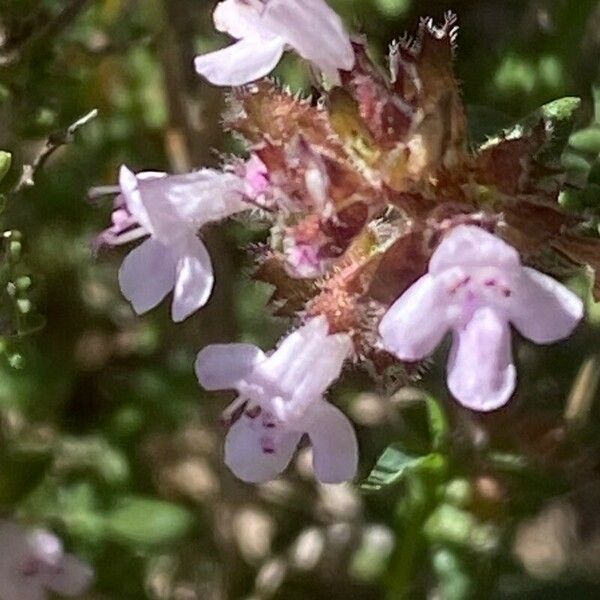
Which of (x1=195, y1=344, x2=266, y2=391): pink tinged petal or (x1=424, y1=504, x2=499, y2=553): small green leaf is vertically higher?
(x1=195, y1=344, x2=266, y2=391): pink tinged petal

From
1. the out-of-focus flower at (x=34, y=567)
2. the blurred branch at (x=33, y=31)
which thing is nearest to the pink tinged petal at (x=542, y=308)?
the blurred branch at (x=33, y=31)

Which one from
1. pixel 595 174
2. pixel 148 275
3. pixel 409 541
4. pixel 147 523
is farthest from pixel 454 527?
pixel 148 275

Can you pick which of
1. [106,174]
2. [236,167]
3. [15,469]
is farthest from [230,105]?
[106,174]

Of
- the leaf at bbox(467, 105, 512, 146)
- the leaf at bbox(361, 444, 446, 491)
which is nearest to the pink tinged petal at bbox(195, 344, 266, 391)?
the leaf at bbox(361, 444, 446, 491)

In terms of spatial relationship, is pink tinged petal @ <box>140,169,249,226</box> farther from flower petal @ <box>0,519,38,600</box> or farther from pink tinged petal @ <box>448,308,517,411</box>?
flower petal @ <box>0,519,38,600</box>

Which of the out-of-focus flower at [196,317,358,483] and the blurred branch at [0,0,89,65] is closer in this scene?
the out-of-focus flower at [196,317,358,483]

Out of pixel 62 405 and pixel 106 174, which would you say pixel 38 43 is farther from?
pixel 62 405
